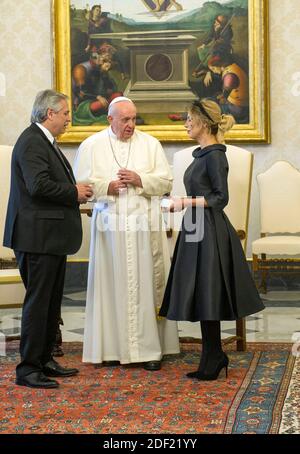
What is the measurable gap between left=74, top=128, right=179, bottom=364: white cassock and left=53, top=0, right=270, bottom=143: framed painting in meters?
3.45

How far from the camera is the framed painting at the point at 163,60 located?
9344mm

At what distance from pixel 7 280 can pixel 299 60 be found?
4.53m

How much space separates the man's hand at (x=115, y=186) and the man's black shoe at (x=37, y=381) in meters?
1.40

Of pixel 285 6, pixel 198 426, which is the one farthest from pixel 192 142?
pixel 198 426

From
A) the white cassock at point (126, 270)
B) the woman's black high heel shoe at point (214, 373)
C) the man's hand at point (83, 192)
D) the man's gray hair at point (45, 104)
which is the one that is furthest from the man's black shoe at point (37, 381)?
the man's gray hair at point (45, 104)

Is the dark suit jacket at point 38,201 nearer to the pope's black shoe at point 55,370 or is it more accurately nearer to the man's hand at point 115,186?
the man's hand at point 115,186

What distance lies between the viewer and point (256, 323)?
25.3 feet

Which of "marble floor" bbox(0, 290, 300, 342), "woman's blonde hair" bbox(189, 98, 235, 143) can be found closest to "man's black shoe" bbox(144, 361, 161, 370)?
"marble floor" bbox(0, 290, 300, 342)

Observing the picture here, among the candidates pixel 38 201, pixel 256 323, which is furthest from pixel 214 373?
pixel 256 323

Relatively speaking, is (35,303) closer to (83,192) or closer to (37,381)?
(37,381)

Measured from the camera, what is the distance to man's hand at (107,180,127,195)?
5984 millimetres

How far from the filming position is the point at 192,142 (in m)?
9.60

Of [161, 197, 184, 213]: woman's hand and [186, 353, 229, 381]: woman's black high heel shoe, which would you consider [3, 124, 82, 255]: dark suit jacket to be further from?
[186, 353, 229, 381]: woman's black high heel shoe

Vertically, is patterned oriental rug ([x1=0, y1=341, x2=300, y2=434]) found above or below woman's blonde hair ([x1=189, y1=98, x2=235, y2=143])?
below
